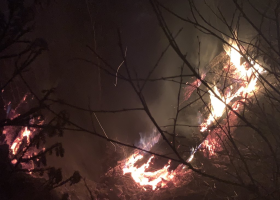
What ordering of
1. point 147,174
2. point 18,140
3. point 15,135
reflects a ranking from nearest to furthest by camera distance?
point 15,135 → point 18,140 → point 147,174

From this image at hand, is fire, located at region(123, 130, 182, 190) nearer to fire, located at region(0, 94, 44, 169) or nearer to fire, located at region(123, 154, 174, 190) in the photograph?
A: fire, located at region(123, 154, 174, 190)

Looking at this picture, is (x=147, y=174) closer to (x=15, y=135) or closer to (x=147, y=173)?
(x=147, y=173)

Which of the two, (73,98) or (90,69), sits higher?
(90,69)

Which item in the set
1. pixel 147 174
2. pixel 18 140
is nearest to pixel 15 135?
pixel 18 140

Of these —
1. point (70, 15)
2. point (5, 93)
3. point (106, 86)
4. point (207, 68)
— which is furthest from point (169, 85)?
point (5, 93)

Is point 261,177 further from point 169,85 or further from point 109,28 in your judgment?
point 109,28

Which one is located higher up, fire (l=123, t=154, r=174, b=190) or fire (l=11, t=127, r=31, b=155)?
fire (l=11, t=127, r=31, b=155)

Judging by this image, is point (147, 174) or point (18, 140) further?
point (147, 174)

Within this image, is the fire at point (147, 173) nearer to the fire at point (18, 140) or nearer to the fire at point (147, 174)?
the fire at point (147, 174)

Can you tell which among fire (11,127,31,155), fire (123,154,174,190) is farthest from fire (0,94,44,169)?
fire (123,154,174,190)

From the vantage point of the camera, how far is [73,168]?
6.23 m

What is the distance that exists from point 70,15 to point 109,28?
4.24ft

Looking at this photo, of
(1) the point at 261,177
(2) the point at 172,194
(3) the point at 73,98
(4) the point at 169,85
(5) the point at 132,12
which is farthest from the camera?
(4) the point at 169,85

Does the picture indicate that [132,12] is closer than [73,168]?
No
